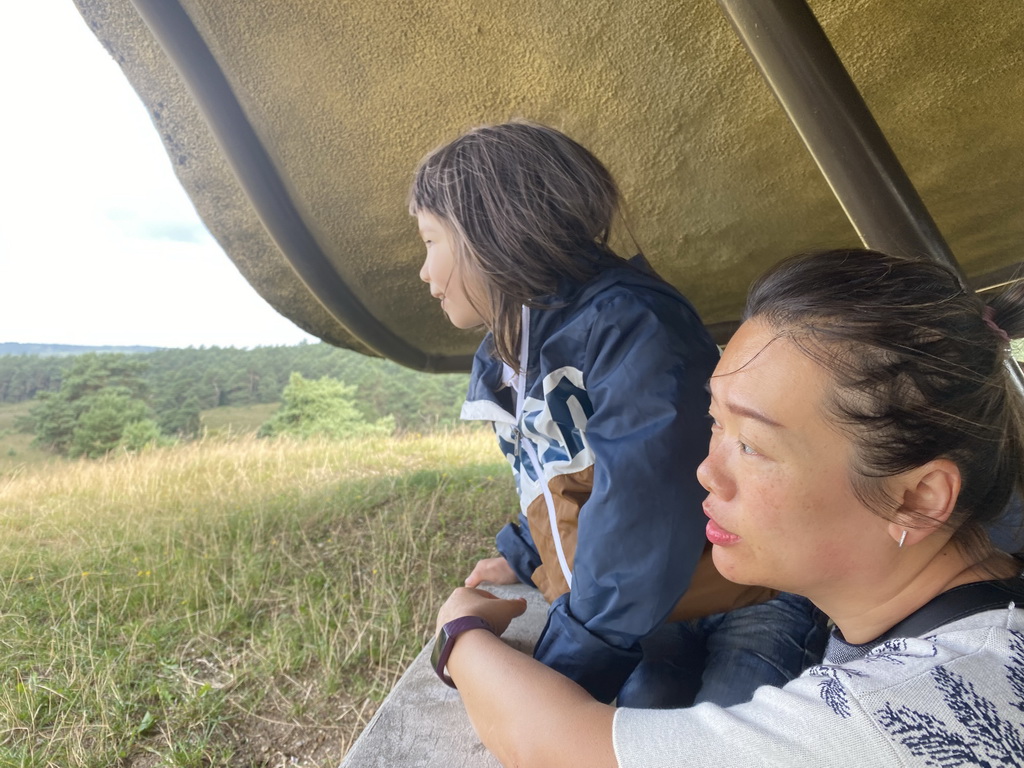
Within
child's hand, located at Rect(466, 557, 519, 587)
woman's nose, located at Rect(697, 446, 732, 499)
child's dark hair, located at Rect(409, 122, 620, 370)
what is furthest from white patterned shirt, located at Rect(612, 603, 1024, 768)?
child's hand, located at Rect(466, 557, 519, 587)

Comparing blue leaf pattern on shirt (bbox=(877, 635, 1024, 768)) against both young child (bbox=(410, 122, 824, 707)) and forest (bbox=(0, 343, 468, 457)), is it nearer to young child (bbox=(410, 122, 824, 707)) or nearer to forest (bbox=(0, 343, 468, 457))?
young child (bbox=(410, 122, 824, 707))

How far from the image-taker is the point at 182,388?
2055cm

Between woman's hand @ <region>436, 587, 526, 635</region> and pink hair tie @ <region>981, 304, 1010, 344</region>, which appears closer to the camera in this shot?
pink hair tie @ <region>981, 304, 1010, 344</region>

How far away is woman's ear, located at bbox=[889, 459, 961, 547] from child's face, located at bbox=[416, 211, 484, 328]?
901 millimetres

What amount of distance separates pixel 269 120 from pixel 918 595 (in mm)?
2185

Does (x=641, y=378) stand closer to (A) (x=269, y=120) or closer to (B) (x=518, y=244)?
(B) (x=518, y=244)

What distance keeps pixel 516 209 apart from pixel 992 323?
0.87m

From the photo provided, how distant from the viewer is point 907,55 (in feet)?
6.38

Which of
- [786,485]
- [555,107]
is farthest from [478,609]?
[555,107]

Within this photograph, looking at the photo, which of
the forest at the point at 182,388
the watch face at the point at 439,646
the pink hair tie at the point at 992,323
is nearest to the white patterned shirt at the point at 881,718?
the pink hair tie at the point at 992,323

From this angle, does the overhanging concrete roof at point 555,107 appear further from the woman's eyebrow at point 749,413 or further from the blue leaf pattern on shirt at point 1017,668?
the blue leaf pattern on shirt at point 1017,668

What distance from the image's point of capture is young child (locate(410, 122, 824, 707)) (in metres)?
1.22

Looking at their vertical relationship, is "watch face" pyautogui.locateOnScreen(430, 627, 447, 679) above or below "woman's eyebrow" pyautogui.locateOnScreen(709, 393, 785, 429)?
below

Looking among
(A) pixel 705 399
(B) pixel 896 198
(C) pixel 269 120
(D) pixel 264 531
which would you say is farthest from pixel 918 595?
(D) pixel 264 531
